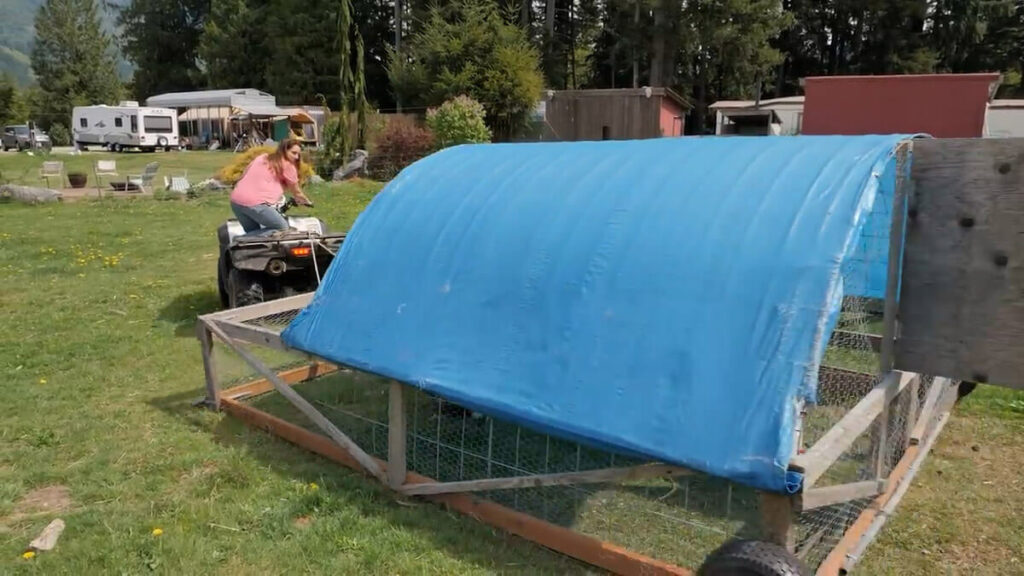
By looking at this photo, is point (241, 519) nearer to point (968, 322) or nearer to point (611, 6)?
point (968, 322)

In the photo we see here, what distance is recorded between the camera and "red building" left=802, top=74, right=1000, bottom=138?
20.0m

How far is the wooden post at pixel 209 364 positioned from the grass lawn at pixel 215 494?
0.12 metres

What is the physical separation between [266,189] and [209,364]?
2.44 metres

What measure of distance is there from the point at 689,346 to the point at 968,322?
1.17m

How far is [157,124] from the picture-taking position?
145ft

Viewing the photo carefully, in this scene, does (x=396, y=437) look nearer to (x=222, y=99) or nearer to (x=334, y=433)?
(x=334, y=433)

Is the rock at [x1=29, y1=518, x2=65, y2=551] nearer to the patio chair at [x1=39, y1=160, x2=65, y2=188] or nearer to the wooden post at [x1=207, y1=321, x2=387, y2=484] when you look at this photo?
the wooden post at [x1=207, y1=321, x2=387, y2=484]

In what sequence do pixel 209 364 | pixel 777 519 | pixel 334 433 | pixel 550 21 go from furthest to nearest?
pixel 550 21 < pixel 209 364 < pixel 334 433 < pixel 777 519

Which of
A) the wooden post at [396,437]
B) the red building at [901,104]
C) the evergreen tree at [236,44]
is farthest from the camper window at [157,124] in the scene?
the wooden post at [396,437]

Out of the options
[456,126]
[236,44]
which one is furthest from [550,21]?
[236,44]

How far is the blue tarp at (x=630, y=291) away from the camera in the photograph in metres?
3.06

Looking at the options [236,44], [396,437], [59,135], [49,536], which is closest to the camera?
[49,536]

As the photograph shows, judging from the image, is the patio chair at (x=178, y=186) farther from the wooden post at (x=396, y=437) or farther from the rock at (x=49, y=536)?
the wooden post at (x=396, y=437)

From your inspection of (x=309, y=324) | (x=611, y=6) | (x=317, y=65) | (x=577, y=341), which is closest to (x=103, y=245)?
(x=309, y=324)
